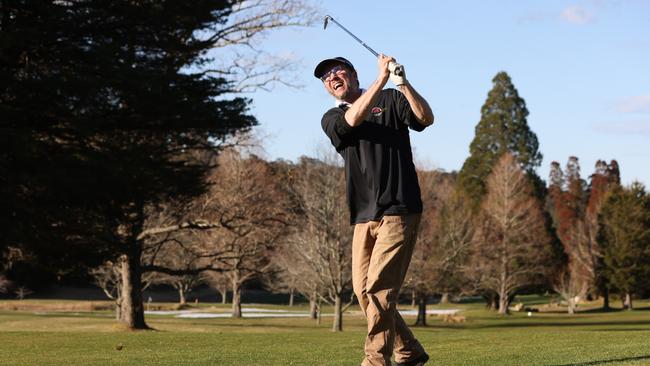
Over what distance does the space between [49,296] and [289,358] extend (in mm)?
64868

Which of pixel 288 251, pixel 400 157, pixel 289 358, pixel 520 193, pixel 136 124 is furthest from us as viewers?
pixel 520 193

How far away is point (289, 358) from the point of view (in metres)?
10.3

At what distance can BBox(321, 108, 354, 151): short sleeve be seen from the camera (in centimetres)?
582

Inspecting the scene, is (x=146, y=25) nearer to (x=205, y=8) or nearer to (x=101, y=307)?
(x=205, y=8)

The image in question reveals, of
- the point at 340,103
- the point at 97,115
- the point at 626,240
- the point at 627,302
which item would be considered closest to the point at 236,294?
the point at 626,240

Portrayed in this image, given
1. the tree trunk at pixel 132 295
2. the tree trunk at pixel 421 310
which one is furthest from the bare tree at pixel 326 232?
the tree trunk at pixel 132 295

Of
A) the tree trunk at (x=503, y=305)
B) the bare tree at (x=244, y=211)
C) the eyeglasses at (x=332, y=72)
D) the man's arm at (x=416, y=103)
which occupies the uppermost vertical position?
the bare tree at (x=244, y=211)

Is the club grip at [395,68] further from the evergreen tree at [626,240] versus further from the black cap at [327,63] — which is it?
the evergreen tree at [626,240]

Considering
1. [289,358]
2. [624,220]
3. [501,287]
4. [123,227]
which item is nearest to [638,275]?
[624,220]

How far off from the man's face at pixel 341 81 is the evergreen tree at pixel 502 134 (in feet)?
192

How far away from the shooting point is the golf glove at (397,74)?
18.1 feet

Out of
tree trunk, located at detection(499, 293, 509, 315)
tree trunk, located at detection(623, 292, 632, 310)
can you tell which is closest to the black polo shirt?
tree trunk, located at detection(499, 293, 509, 315)

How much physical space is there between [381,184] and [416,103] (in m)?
0.59

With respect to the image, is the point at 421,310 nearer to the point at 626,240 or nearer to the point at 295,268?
the point at 295,268
